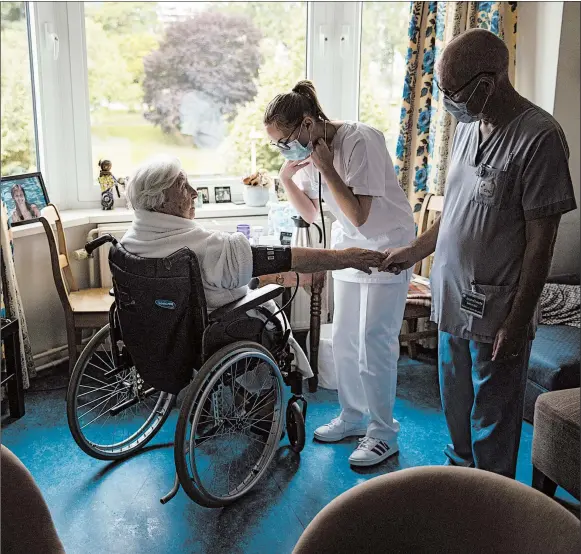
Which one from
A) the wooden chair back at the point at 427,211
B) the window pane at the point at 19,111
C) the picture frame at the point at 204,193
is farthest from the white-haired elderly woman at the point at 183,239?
the picture frame at the point at 204,193

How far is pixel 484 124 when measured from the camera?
2.05 meters

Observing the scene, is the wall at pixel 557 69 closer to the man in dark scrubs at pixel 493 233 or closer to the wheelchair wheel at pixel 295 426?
the man in dark scrubs at pixel 493 233

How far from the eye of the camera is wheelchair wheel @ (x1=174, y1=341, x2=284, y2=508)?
214 cm

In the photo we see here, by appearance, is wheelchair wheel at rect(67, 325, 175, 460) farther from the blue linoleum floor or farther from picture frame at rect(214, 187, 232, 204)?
picture frame at rect(214, 187, 232, 204)

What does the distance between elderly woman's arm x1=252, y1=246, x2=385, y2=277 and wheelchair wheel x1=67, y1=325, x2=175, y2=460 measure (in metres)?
0.61

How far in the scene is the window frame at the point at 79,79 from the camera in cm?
348

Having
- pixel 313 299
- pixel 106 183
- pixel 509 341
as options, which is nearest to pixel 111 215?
pixel 106 183

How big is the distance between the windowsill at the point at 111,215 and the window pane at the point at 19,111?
0.28m

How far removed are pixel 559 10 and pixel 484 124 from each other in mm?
1551

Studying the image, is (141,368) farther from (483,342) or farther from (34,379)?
(34,379)

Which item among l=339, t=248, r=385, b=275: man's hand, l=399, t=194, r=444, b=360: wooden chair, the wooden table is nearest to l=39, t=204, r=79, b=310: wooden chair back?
the wooden table

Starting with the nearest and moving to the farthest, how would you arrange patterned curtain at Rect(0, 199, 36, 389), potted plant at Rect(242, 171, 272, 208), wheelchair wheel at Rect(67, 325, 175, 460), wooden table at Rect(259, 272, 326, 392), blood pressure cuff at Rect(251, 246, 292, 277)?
blood pressure cuff at Rect(251, 246, 292, 277) < wheelchair wheel at Rect(67, 325, 175, 460) < patterned curtain at Rect(0, 199, 36, 389) < wooden table at Rect(259, 272, 326, 392) < potted plant at Rect(242, 171, 272, 208)

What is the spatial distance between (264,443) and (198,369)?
16.6 inches

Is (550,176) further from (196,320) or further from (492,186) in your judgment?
(196,320)
